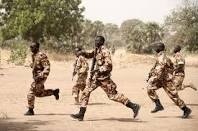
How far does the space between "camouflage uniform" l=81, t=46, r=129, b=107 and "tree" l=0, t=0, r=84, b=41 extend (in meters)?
35.1

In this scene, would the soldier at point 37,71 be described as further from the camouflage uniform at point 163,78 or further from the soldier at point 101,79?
the camouflage uniform at point 163,78

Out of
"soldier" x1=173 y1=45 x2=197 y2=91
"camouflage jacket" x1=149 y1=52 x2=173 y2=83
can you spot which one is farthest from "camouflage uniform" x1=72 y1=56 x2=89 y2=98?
"camouflage jacket" x1=149 y1=52 x2=173 y2=83

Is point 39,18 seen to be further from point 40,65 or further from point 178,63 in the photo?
point 40,65

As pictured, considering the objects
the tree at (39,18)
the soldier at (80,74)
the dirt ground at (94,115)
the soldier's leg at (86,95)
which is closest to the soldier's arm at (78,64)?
the soldier at (80,74)

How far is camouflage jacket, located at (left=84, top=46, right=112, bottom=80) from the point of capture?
1157 centimetres

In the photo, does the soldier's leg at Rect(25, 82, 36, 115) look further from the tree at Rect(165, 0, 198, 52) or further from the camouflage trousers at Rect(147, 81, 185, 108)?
the tree at Rect(165, 0, 198, 52)

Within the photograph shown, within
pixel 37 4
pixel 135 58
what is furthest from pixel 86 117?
pixel 37 4

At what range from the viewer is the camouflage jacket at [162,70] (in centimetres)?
1244

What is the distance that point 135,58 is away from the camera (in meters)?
44.1

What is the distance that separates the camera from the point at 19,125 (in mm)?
11016

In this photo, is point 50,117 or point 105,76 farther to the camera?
point 50,117

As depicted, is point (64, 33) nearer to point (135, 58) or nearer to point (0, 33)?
point (0, 33)

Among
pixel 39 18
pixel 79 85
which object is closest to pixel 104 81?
pixel 79 85

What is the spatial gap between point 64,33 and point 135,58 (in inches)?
392
